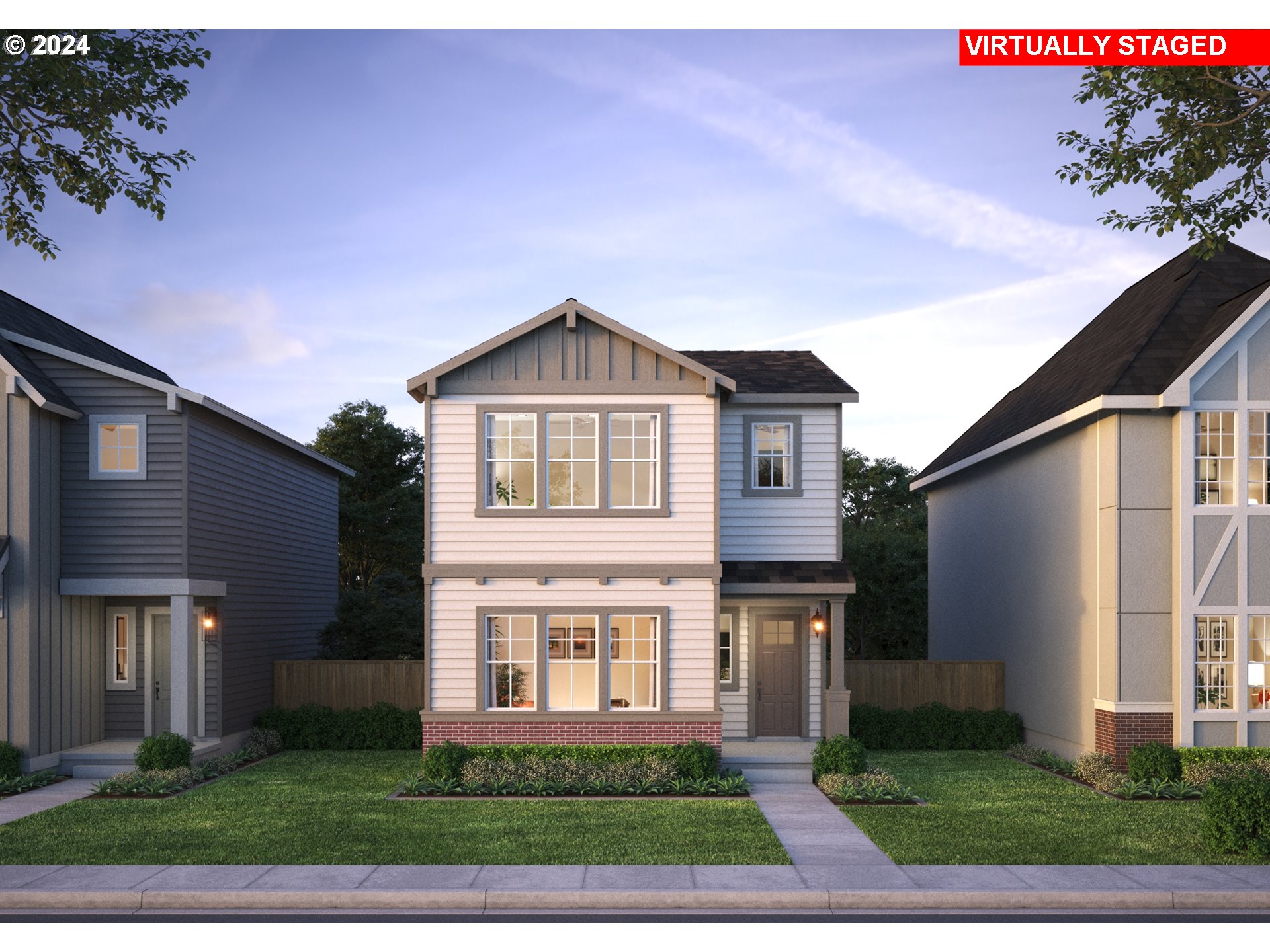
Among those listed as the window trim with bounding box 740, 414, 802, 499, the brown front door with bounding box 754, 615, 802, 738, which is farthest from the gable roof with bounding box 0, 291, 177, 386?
the brown front door with bounding box 754, 615, 802, 738

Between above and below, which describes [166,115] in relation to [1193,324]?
above

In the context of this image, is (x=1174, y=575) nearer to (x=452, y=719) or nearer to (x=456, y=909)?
(x=452, y=719)

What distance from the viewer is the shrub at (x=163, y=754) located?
56.4 ft

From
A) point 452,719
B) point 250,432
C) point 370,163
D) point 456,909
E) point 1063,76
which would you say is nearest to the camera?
point 456,909

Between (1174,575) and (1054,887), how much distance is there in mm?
8772

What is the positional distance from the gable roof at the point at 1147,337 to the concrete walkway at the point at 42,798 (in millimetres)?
17090

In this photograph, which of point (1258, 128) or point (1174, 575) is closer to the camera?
point (1258, 128)

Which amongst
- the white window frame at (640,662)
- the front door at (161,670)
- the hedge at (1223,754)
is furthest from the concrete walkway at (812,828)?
the front door at (161,670)

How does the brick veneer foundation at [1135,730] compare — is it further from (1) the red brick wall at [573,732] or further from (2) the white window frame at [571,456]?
(2) the white window frame at [571,456]

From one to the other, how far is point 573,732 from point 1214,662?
1040 centimetres

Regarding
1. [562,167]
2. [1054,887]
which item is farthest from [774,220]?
[1054,887]

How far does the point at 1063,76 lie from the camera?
1443cm

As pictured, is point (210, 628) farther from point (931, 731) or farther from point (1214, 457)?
point (1214, 457)

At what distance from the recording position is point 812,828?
13.7 metres
